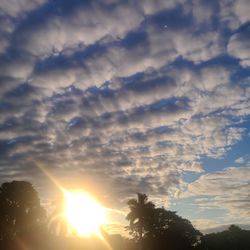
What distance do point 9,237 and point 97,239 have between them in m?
16.1

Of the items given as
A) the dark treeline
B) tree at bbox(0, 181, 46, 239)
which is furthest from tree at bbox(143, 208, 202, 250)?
tree at bbox(0, 181, 46, 239)

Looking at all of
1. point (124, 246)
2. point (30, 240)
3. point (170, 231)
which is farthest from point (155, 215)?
point (30, 240)

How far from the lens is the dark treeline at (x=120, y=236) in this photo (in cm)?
5531

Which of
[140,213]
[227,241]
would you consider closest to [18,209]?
[140,213]

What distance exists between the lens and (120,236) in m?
72.9

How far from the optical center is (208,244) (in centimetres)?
6912

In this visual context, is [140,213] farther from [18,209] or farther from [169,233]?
[18,209]

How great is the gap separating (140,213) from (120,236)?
11.0m

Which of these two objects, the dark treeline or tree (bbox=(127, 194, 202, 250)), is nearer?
the dark treeline

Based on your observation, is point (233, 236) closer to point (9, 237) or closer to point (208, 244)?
point (208, 244)

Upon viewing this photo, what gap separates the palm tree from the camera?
64.1 meters

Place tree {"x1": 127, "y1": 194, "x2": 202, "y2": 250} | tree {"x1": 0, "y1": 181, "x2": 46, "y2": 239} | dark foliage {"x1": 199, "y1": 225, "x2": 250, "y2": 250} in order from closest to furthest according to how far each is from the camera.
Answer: tree {"x1": 0, "y1": 181, "x2": 46, "y2": 239}, tree {"x1": 127, "y1": 194, "x2": 202, "y2": 250}, dark foliage {"x1": 199, "y1": 225, "x2": 250, "y2": 250}

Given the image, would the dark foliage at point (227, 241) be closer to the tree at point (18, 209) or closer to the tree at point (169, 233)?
the tree at point (169, 233)

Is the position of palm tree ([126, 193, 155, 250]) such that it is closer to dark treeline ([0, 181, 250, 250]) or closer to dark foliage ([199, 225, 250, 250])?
dark treeline ([0, 181, 250, 250])
